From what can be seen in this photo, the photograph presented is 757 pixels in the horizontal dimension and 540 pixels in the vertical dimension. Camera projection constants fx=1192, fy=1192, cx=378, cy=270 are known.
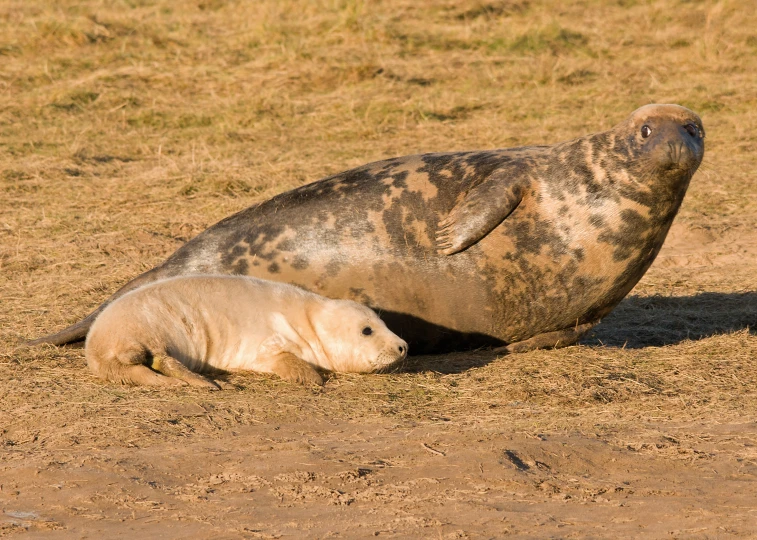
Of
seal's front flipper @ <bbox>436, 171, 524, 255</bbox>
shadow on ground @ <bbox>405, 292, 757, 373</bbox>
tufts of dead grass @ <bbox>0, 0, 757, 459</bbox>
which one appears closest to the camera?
tufts of dead grass @ <bbox>0, 0, 757, 459</bbox>

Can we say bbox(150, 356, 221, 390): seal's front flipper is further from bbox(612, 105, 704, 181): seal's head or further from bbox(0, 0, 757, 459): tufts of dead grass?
bbox(612, 105, 704, 181): seal's head

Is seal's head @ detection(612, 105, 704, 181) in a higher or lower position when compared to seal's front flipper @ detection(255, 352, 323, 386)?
higher

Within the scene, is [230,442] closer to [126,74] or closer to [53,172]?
[53,172]

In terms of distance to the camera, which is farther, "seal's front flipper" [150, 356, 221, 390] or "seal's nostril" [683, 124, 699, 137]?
"seal's nostril" [683, 124, 699, 137]

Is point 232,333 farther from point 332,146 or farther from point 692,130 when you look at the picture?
point 332,146

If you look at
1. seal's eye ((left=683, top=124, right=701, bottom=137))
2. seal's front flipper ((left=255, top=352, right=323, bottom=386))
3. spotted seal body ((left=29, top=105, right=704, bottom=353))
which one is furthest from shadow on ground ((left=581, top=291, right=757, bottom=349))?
seal's front flipper ((left=255, top=352, right=323, bottom=386))

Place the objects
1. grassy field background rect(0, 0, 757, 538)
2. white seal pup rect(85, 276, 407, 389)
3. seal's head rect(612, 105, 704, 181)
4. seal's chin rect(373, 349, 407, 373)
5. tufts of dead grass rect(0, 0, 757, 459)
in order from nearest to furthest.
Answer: grassy field background rect(0, 0, 757, 538) → tufts of dead grass rect(0, 0, 757, 459) → white seal pup rect(85, 276, 407, 389) → seal's chin rect(373, 349, 407, 373) → seal's head rect(612, 105, 704, 181)

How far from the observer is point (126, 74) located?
40.8ft

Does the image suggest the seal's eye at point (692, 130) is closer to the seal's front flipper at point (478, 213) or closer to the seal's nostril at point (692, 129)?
the seal's nostril at point (692, 129)

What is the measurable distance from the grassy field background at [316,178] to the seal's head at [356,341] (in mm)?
101

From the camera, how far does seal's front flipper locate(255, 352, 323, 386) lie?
5473mm

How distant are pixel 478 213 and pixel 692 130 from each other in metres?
1.20

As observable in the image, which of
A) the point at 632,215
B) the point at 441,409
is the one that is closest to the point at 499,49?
the point at 632,215

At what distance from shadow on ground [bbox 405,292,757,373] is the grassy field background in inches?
0.9
